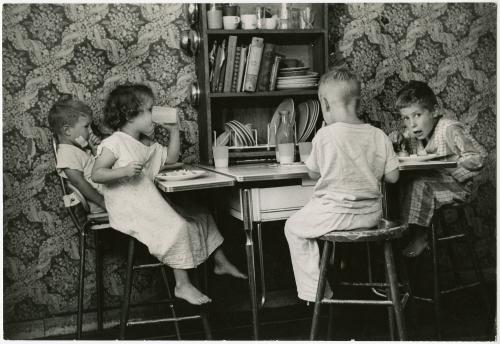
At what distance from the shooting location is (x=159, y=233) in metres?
2.52

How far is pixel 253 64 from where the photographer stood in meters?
3.04

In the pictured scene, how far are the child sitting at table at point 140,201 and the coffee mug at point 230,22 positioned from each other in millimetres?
639

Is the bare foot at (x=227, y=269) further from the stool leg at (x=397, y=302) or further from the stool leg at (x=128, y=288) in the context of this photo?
the stool leg at (x=397, y=302)

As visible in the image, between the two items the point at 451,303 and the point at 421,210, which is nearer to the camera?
the point at 421,210

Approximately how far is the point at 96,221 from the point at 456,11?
264 cm

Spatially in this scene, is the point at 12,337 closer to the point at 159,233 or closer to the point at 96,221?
the point at 96,221

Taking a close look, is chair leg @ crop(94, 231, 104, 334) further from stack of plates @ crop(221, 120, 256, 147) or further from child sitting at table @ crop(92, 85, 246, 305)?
stack of plates @ crop(221, 120, 256, 147)

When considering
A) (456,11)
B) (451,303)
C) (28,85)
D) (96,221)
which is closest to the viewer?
(96,221)

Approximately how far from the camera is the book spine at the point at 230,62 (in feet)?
9.88

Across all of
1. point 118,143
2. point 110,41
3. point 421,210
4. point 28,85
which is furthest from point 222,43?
point 421,210

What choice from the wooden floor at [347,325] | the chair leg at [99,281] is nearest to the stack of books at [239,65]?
the chair leg at [99,281]

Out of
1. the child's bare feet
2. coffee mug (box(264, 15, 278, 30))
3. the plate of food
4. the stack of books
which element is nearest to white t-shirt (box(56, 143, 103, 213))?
the plate of food

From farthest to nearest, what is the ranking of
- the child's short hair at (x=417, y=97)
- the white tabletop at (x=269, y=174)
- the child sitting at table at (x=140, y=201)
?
the child's short hair at (x=417, y=97) < the child sitting at table at (x=140, y=201) < the white tabletop at (x=269, y=174)

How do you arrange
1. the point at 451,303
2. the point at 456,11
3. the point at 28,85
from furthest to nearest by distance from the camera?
the point at 456,11
the point at 451,303
the point at 28,85
